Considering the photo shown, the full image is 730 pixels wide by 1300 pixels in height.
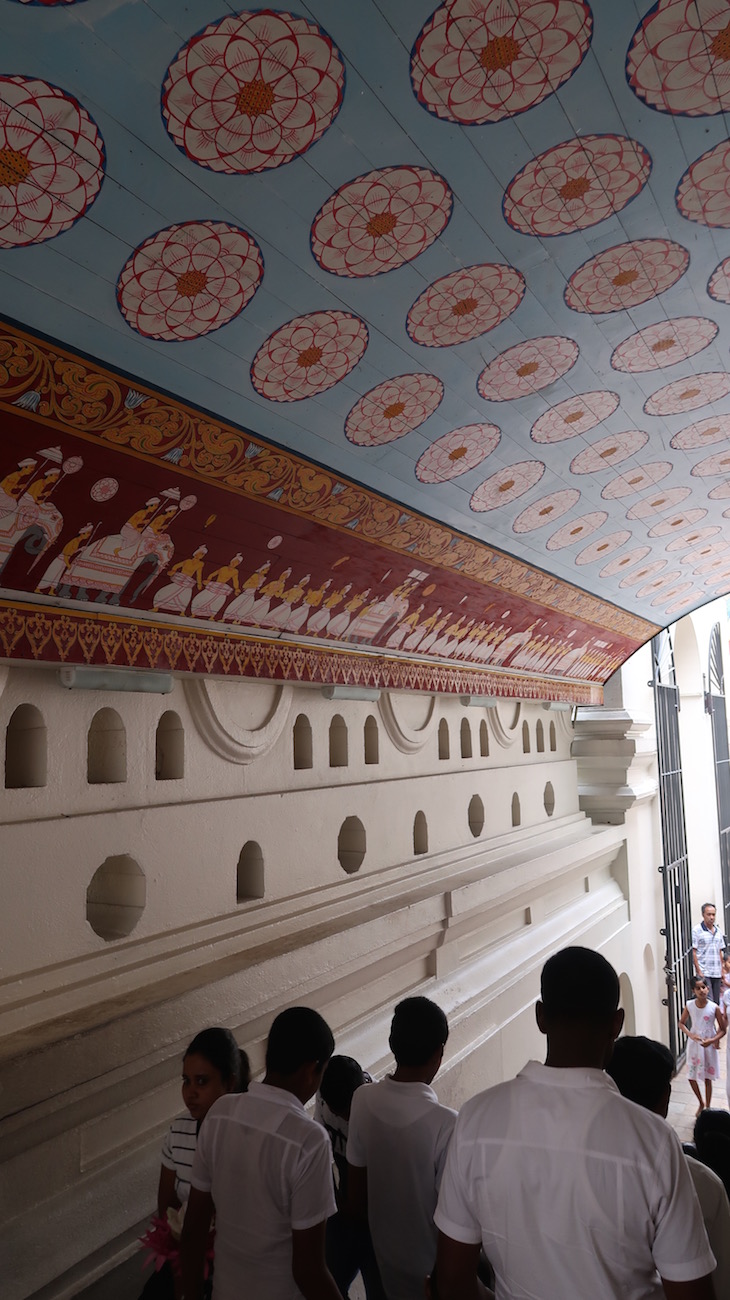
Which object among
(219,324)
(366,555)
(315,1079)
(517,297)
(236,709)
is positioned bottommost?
(315,1079)

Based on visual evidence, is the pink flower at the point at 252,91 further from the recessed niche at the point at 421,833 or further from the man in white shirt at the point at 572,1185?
the recessed niche at the point at 421,833

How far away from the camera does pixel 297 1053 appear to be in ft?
7.21

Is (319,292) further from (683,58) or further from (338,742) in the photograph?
(338,742)

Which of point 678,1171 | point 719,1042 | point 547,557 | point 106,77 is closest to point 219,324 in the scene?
point 106,77

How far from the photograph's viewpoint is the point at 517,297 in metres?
3.11

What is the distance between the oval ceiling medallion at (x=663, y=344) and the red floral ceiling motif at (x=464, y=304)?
0.79m

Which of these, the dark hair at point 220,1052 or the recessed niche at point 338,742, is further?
the recessed niche at point 338,742

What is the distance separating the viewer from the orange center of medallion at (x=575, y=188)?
8.55ft

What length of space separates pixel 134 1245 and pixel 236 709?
218 centimetres

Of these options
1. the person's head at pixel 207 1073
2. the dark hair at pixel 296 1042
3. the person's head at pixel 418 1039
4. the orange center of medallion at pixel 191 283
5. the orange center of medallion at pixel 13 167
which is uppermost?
the orange center of medallion at pixel 191 283

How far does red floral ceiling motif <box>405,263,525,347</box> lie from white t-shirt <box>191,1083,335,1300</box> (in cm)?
244

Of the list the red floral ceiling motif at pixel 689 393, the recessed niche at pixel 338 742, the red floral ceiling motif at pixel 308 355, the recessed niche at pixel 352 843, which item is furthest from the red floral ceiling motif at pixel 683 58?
the recessed niche at pixel 352 843

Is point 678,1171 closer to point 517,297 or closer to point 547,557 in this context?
point 517,297

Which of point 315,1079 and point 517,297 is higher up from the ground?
point 517,297
